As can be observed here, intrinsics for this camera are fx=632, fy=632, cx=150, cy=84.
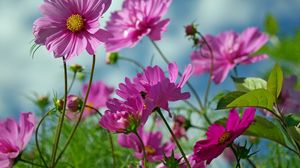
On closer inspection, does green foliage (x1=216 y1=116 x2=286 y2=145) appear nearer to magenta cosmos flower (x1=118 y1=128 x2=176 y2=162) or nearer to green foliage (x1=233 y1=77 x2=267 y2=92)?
green foliage (x1=233 y1=77 x2=267 y2=92)

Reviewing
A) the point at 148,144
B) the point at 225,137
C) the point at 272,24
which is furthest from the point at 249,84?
the point at 272,24

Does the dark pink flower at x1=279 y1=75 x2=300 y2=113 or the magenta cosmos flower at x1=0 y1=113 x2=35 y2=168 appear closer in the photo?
the magenta cosmos flower at x1=0 y1=113 x2=35 y2=168

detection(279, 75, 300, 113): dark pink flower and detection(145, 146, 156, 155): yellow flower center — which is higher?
detection(279, 75, 300, 113): dark pink flower

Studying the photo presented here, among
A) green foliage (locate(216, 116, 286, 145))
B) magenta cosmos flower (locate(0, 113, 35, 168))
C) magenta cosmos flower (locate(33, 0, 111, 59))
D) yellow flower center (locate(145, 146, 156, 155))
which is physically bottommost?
yellow flower center (locate(145, 146, 156, 155))

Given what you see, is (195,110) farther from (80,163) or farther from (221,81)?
(80,163)

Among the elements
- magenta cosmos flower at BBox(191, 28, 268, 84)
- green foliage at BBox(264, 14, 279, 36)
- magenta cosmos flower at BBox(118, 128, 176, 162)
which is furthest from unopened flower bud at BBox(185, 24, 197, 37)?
green foliage at BBox(264, 14, 279, 36)
